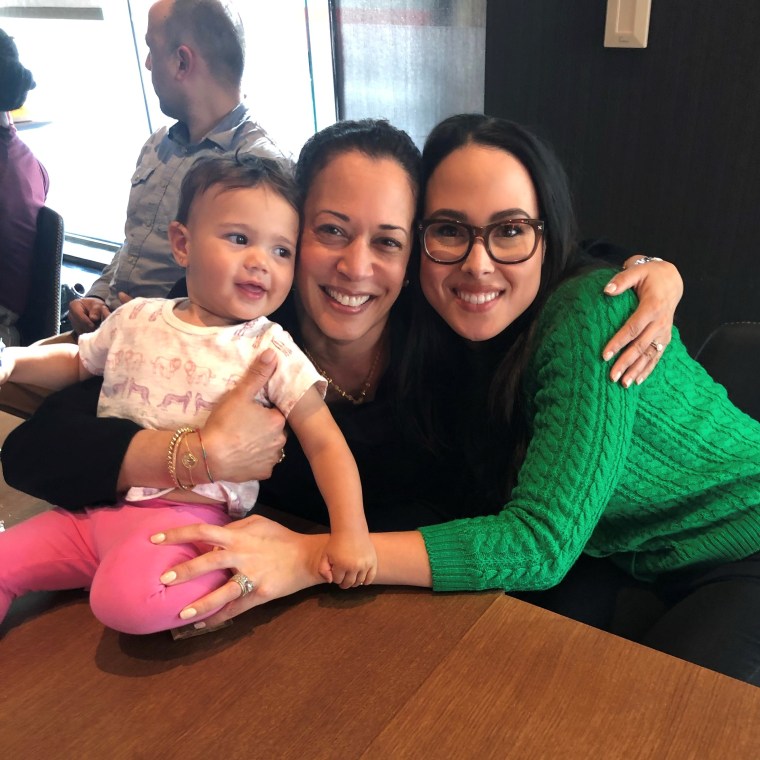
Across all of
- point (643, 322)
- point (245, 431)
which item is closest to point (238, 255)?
point (245, 431)

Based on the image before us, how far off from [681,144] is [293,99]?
2106 mm

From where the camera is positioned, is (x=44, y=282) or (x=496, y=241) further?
(x=44, y=282)

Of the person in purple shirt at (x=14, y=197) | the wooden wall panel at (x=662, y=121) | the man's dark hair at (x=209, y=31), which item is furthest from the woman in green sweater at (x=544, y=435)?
the person in purple shirt at (x=14, y=197)

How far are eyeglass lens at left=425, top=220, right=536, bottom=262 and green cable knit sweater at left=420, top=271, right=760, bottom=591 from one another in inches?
4.3

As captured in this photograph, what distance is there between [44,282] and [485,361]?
188 centimetres

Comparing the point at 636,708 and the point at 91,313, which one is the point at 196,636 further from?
the point at 91,313

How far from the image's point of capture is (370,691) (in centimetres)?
87

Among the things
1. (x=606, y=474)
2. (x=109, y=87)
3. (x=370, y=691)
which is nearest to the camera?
(x=370, y=691)

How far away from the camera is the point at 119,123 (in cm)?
484

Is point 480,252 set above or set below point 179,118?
below

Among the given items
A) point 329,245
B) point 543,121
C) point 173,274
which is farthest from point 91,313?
point 543,121

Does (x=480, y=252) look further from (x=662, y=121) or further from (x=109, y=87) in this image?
(x=109, y=87)

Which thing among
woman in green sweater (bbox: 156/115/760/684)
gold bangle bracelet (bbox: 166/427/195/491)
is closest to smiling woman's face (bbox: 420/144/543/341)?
woman in green sweater (bbox: 156/115/760/684)

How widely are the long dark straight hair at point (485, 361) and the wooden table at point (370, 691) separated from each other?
46 centimetres
